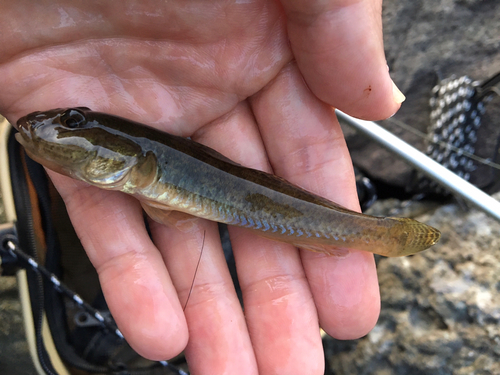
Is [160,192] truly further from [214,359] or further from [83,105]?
[214,359]

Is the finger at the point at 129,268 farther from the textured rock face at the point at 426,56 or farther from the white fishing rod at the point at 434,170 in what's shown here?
the textured rock face at the point at 426,56

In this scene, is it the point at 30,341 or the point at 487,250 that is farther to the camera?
the point at 487,250

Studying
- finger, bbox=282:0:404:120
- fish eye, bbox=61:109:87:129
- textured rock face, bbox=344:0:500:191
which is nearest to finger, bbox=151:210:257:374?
fish eye, bbox=61:109:87:129

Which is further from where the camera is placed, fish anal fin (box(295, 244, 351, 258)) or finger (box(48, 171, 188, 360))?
fish anal fin (box(295, 244, 351, 258))

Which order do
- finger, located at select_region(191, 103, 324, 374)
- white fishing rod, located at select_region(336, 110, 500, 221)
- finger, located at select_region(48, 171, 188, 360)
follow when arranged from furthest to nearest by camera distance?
white fishing rod, located at select_region(336, 110, 500, 221) → finger, located at select_region(191, 103, 324, 374) → finger, located at select_region(48, 171, 188, 360)

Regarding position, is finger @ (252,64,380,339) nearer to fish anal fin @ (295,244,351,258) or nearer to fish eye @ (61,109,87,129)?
fish anal fin @ (295,244,351,258)

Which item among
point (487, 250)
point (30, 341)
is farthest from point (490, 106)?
point (30, 341)
